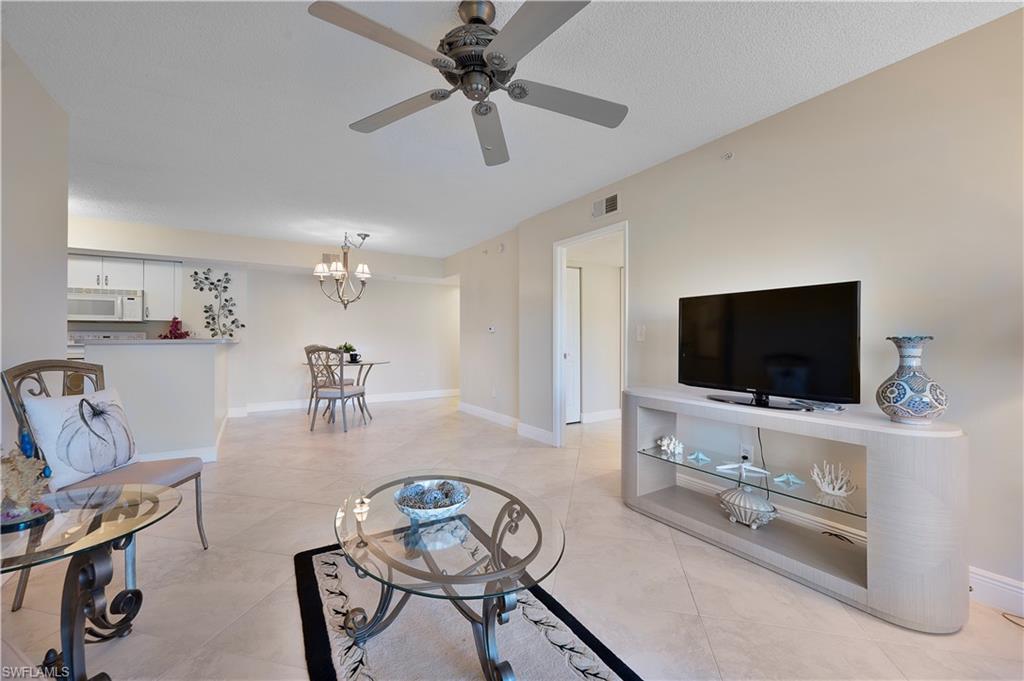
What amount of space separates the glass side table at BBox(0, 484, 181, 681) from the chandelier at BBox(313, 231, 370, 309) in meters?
3.81

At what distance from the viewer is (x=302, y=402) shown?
6566 mm

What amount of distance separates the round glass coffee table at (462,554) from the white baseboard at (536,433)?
8.00ft

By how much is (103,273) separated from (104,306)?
0.40m

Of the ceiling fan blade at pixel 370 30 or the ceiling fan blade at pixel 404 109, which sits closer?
the ceiling fan blade at pixel 370 30

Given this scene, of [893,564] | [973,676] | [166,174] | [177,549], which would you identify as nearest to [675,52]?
[893,564]

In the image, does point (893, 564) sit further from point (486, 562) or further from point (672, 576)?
point (486, 562)

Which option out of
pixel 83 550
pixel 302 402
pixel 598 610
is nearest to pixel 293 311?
pixel 302 402

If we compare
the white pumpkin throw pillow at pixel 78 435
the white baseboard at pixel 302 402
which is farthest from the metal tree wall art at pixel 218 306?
the white pumpkin throw pillow at pixel 78 435

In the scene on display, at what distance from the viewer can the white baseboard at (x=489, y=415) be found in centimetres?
520

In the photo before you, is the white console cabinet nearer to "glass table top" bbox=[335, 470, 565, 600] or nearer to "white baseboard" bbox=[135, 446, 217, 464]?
"glass table top" bbox=[335, 470, 565, 600]

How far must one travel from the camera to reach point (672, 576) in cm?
196

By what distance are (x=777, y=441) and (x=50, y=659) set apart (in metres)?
3.32

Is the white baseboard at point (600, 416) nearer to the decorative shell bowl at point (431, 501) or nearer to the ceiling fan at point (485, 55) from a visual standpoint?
the decorative shell bowl at point (431, 501)

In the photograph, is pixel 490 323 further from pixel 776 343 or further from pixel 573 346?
pixel 776 343
